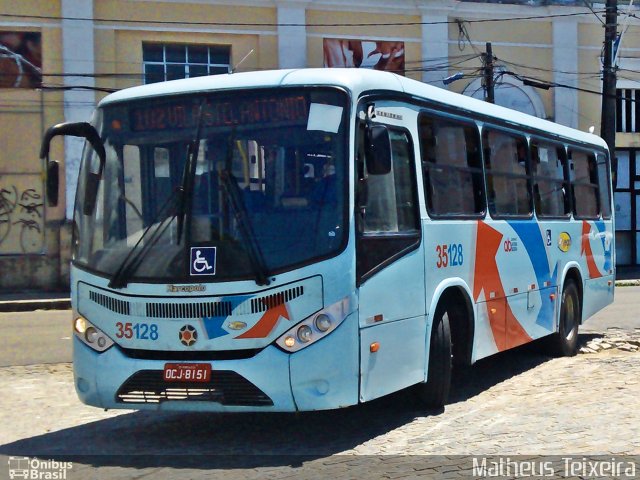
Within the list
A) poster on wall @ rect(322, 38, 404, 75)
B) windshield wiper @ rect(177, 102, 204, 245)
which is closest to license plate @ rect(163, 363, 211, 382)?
windshield wiper @ rect(177, 102, 204, 245)

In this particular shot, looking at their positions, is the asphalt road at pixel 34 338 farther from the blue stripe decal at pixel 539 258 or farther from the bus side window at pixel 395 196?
the bus side window at pixel 395 196

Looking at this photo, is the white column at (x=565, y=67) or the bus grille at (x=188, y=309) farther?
the white column at (x=565, y=67)

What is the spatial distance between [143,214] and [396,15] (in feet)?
69.4

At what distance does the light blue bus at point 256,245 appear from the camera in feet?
22.7

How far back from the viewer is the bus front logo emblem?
7027 mm

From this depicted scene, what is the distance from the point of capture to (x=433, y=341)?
8.42 m

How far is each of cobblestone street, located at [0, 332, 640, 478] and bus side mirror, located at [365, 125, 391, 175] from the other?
2041mm

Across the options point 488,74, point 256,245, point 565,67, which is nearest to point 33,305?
point 488,74

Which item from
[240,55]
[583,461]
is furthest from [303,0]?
A: [583,461]

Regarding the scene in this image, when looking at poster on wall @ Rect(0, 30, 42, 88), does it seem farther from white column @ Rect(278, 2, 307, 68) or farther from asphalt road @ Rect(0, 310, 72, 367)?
asphalt road @ Rect(0, 310, 72, 367)

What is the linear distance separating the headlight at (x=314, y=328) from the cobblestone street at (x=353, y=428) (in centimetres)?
82

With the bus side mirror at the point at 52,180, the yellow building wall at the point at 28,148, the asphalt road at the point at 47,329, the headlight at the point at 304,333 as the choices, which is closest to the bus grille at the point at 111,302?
the bus side mirror at the point at 52,180

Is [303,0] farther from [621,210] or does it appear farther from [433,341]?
[433,341]

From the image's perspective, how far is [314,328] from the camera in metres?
6.92
